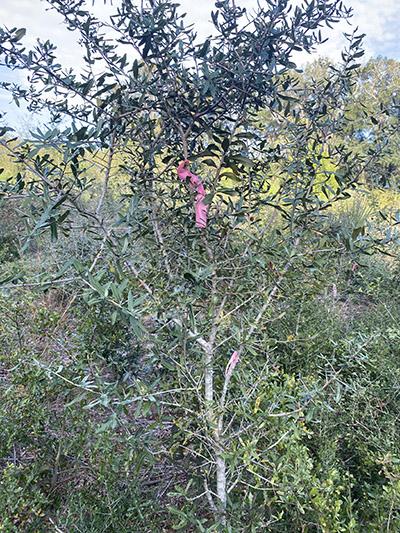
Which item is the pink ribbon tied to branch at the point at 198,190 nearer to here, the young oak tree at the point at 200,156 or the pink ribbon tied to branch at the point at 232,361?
the young oak tree at the point at 200,156

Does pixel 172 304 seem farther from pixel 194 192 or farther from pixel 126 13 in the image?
pixel 126 13

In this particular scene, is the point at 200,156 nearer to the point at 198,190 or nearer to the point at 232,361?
the point at 198,190

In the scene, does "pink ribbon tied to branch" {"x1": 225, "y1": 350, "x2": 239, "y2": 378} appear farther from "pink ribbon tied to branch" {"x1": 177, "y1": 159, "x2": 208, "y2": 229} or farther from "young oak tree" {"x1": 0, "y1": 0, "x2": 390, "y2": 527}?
"pink ribbon tied to branch" {"x1": 177, "y1": 159, "x2": 208, "y2": 229}

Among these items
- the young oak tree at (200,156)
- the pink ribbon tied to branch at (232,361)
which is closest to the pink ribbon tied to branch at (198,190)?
the young oak tree at (200,156)

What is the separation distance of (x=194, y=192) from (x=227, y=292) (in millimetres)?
342

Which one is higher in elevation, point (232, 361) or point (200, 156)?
point (200, 156)

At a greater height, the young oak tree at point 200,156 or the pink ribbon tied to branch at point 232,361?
the young oak tree at point 200,156

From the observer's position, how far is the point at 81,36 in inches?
45.6

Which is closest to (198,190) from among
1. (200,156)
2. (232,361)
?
(200,156)

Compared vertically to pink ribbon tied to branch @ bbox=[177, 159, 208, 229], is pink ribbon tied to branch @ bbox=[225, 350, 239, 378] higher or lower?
lower

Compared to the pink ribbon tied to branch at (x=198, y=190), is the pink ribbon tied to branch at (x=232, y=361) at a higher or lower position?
lower

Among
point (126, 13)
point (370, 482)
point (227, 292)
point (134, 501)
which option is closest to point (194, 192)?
point (227, 292)

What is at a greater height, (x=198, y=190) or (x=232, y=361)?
(x=198, y=190)

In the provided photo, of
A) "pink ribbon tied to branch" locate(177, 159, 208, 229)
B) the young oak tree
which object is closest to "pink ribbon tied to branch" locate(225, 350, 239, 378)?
the young oak tree
